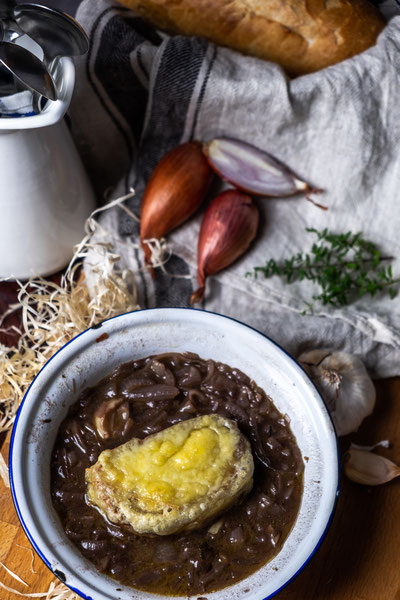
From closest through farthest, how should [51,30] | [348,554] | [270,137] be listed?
[51,30], [348,554], [270,137]

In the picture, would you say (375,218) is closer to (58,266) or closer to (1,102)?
(58,266)

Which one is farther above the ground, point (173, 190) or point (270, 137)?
point (270, 137)

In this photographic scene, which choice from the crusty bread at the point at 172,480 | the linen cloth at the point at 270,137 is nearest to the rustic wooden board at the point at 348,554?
the crusty bread at the point at 172,480

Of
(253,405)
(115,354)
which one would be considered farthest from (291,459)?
(115,354)

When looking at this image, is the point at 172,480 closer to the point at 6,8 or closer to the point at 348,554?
the point at 348,554

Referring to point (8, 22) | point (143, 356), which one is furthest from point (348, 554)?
point (8, 22)

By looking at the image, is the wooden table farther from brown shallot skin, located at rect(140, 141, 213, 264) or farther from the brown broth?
brown shallot skin, located at rect(140, 141, 213, 264)

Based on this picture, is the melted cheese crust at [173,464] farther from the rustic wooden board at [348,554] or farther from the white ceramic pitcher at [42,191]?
the white ceramic pitcher at [42,191]

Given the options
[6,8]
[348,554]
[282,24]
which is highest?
[6,8]
